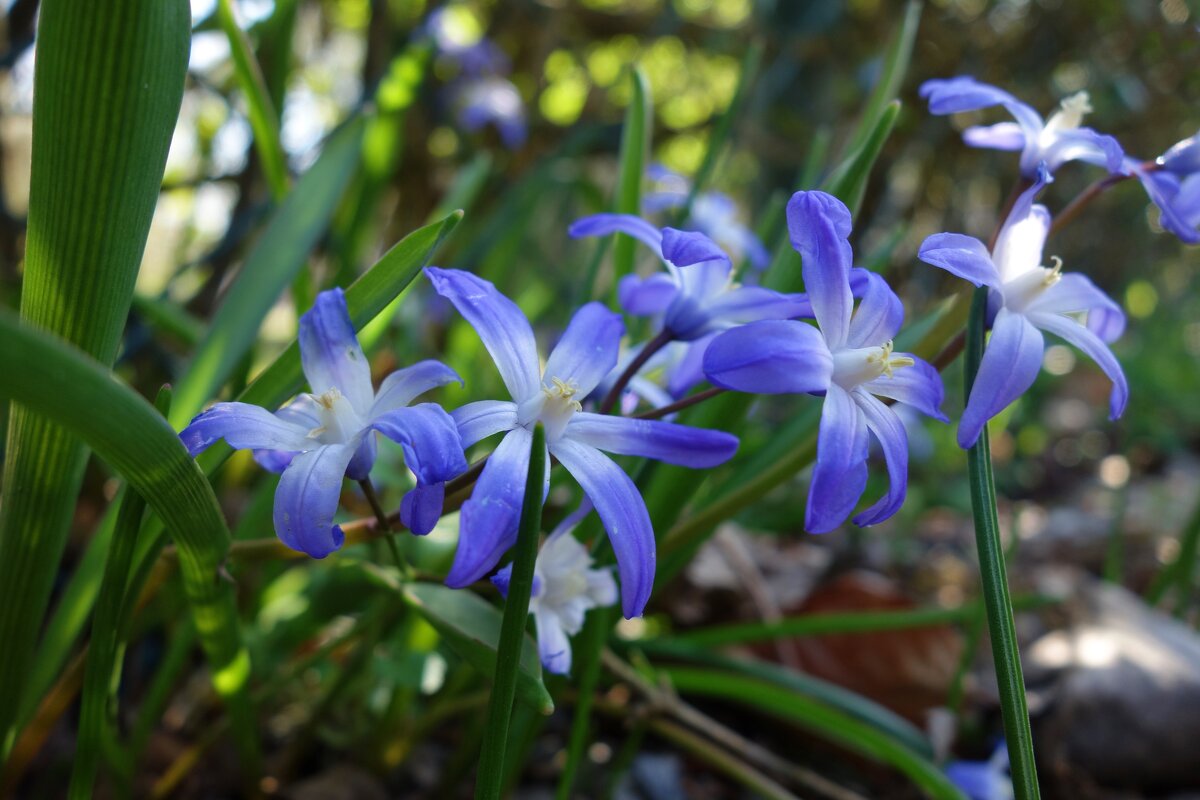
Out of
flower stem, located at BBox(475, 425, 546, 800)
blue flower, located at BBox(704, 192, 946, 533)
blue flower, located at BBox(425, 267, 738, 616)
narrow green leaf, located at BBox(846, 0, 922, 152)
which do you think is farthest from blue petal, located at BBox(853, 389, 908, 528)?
narrow green leaf, located at BBox(846, 0, 922, 152)

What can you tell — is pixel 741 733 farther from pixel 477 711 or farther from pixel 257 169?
pixel 257 169

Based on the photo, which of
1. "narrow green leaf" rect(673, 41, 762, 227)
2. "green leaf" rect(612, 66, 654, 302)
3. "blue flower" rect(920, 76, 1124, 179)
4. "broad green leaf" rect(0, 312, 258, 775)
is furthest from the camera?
"narrow green leaf" rect(673, 41, 762, 227)

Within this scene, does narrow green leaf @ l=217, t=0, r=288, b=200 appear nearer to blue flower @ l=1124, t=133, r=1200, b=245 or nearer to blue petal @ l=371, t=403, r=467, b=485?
blue petal @ l=371, t=403, r=467, b=485

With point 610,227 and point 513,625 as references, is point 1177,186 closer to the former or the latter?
point 610,227

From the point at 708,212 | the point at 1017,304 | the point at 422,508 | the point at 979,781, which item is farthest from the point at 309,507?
the point at 708,212

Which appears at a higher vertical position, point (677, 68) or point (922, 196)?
point (677, 68)

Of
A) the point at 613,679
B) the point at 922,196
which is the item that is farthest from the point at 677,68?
the point at 613,679

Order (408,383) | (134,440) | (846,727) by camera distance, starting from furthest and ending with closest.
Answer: (846,727), (408,383), (134,440)

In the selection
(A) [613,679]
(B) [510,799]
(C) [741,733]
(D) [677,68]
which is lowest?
(B) [510,799]
